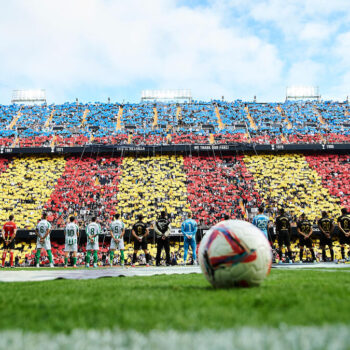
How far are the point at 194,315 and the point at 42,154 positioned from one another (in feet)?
93.0

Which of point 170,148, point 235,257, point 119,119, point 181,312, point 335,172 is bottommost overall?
point 181,312

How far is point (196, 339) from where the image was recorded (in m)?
1.97

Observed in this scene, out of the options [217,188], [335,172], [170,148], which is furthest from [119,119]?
[335,172]

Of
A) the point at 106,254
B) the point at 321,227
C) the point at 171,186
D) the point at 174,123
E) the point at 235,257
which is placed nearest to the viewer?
the point at 235,257

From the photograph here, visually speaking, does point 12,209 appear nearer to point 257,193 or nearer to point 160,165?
point 160,165

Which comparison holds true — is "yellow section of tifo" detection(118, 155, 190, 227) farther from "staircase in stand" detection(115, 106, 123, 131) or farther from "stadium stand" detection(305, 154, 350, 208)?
"stadium stand" detection(305, 154, 350, 208)

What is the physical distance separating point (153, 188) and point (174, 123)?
10725 millimetres

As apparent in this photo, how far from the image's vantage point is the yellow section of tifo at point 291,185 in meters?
23.2

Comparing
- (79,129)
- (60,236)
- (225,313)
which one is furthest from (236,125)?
(225,313)

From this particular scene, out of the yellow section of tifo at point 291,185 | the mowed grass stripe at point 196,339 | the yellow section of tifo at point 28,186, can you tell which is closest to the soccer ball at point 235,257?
the mowed grass stripe at point 196,339

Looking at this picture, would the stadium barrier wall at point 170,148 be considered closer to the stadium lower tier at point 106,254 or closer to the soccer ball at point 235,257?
the stadium lower tier at point 106,254

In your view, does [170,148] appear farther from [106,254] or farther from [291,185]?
[106,254]

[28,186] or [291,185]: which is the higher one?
[28,186]

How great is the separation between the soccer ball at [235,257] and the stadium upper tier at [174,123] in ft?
82.9
